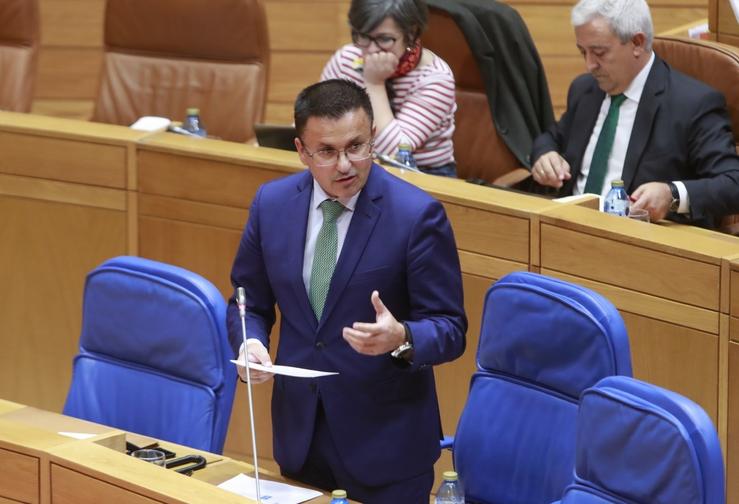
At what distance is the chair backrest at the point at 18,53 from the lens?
188 inches

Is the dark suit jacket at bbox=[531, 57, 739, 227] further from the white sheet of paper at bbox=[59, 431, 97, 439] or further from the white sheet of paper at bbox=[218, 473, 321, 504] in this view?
the white sheet of paper at bbox=[59, 431, 97, 439]

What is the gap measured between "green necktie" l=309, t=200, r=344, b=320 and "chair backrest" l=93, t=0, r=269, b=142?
2.11 metres

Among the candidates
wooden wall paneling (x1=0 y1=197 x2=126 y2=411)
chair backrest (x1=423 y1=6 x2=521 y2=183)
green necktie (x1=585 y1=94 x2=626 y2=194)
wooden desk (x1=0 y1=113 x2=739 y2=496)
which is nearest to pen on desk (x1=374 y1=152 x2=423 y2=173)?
wooden desk (x1=0 y1=113 x2=739 y2=496)

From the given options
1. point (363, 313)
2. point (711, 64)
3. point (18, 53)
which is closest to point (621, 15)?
point (711, 64)

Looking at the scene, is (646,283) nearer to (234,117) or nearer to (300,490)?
(300,490)

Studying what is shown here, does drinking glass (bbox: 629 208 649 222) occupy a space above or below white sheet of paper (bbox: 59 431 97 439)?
above

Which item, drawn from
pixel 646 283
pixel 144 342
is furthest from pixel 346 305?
pixel 646 283

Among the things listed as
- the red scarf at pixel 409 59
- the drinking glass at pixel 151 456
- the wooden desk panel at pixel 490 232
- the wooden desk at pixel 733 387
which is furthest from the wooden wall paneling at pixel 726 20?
the drinking glass at pixel 151 456

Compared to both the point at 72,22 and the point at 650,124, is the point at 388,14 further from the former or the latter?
the point at 72,22

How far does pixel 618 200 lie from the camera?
3.15 m

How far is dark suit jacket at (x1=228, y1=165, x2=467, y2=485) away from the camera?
7.79 ft

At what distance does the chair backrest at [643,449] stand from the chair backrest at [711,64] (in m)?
1.54

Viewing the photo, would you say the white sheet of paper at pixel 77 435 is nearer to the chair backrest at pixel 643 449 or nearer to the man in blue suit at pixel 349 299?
the man in blue suit at pixel 349 299

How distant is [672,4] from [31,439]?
162 inches
